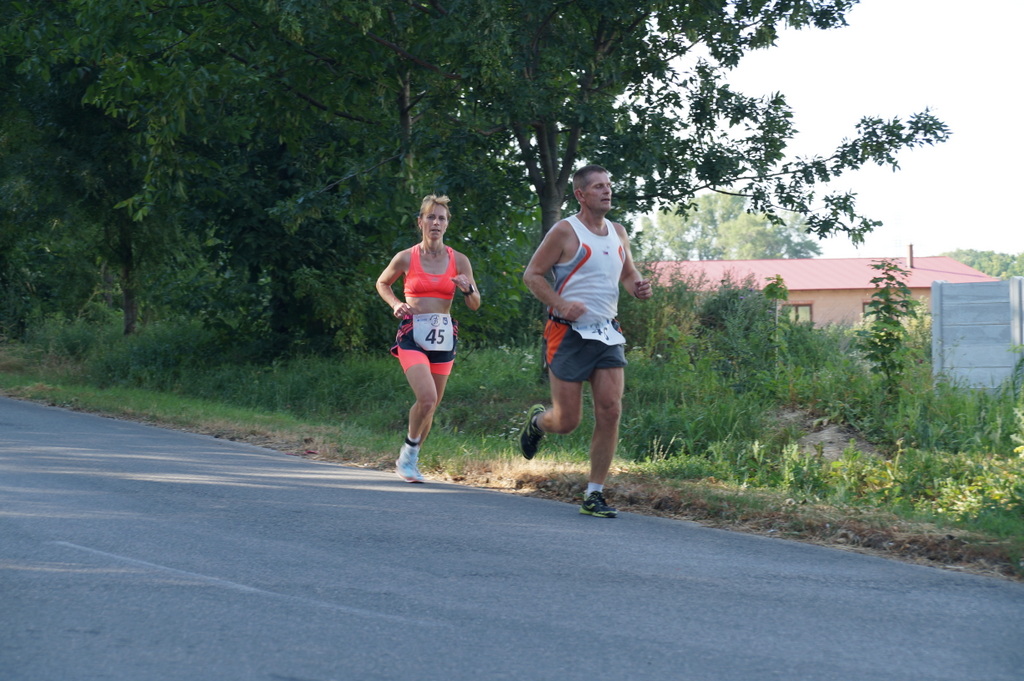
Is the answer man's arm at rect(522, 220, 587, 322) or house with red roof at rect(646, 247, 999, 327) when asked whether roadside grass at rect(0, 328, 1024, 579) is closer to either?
man's arm at rect(522, 220, 587, 322)

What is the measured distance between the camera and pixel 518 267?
1684 centimetres

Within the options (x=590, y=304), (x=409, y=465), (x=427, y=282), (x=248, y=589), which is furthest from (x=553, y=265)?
(x=248, y=589)

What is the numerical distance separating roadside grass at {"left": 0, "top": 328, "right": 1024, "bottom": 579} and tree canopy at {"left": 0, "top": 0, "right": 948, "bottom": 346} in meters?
1.75

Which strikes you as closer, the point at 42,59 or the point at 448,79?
the point at 448,79

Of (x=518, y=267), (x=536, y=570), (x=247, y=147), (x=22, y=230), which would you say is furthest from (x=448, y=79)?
→ (x=22, y=230)

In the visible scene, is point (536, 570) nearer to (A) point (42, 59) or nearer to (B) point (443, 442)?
(B) point (443, 442)

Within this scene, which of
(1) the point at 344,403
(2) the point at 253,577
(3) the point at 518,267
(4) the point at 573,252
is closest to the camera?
(2) the point at 253,577

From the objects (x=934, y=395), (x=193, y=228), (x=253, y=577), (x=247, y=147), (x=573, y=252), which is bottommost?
(x=253, y=577)

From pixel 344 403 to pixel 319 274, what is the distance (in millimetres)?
2672

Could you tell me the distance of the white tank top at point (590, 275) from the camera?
7391 mm

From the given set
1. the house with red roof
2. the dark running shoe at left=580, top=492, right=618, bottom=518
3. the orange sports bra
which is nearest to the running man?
the dark running shoe at left=580, top=492, right=618, bottom=518

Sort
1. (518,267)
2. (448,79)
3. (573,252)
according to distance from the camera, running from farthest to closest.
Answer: (518,267) < (448,79) < (573,252)

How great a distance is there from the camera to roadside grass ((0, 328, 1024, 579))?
7.11 meters

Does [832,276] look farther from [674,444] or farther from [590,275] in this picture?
[590,275]
